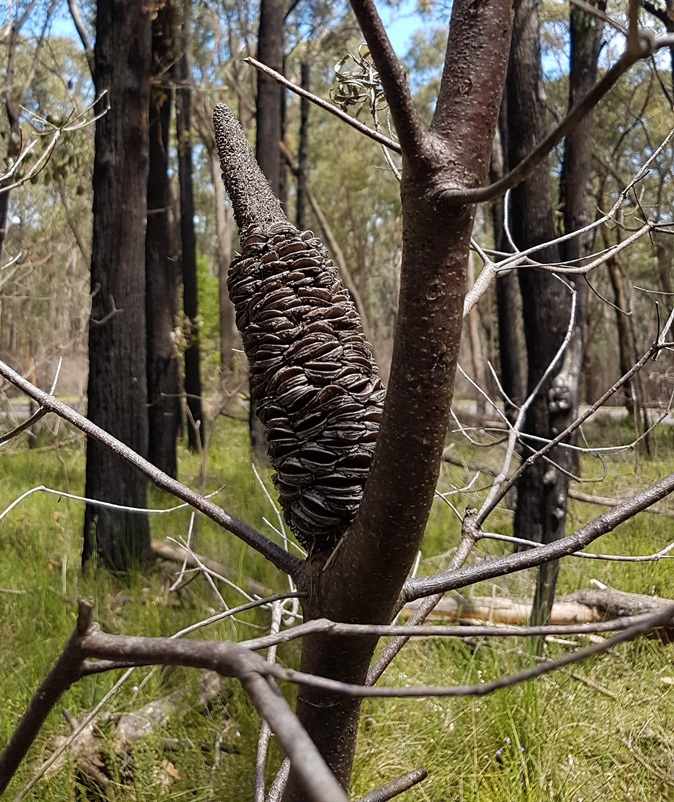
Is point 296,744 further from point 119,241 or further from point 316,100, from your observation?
point 119,241

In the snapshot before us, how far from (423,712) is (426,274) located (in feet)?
6.80

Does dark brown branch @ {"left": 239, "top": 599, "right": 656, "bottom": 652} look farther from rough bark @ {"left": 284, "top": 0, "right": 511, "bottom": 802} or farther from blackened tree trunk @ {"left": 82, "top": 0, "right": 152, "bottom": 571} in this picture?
blackened tree trunk @ {"left": 82, "top": 0, "right": 152, "bottom": 571}

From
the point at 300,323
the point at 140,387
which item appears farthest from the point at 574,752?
the point at 140,387

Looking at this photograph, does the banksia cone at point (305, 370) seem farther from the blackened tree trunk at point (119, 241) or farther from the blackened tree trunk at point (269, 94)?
the blackened tree trunk at point (269, 94)

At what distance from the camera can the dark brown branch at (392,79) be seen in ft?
1.67

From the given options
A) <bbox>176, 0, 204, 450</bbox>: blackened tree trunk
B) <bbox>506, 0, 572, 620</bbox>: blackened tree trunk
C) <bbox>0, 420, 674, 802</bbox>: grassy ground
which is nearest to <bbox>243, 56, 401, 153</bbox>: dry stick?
<bbox>0, 420, 674, 802</bbox>: grassy ground

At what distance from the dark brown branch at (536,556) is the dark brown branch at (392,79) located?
432 millimetres

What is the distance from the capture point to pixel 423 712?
2.27 metres

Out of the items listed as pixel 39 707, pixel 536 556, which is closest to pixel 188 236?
pixel 536 556

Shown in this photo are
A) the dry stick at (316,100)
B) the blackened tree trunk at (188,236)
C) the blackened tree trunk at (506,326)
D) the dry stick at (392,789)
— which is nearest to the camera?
the dry stick at (316,100)

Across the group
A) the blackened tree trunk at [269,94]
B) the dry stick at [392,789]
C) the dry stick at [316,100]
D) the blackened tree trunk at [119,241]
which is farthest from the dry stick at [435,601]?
the blackened tree trunk at [269,94]

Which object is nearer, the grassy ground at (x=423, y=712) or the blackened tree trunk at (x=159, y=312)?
the grassy ground at (x=423, y=712)

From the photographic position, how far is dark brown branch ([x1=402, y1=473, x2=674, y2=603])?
728 mm

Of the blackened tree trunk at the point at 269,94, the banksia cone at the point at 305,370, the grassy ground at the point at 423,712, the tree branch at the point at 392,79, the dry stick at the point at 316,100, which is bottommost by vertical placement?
the grassy ground at the point at 423,712
